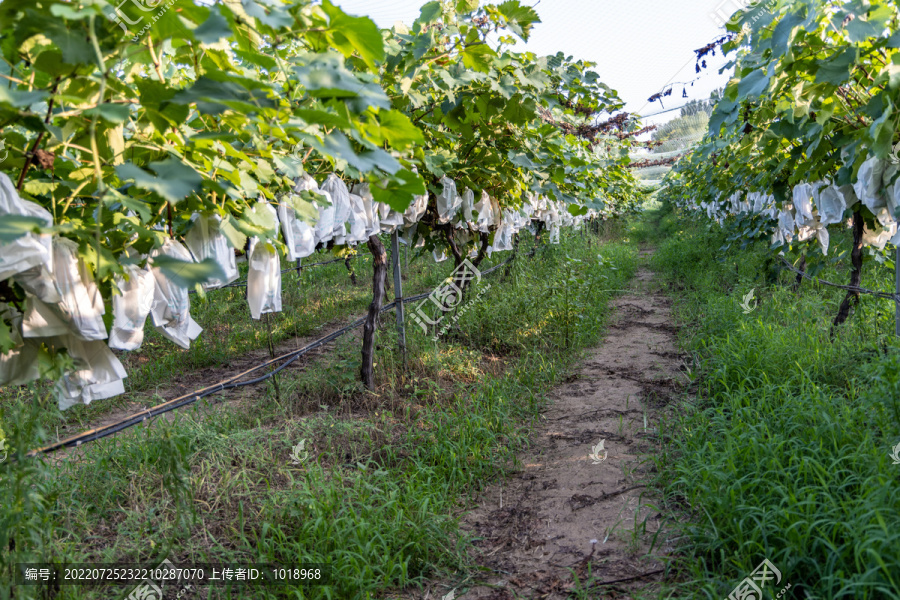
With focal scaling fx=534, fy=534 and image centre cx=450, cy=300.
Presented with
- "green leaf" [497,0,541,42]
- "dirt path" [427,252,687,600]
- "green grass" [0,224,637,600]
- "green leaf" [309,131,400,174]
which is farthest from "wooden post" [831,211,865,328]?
"green leaf" [309,131,400,174]

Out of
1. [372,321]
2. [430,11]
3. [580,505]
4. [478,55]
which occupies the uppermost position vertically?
[430,11]

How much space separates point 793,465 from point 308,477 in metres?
2.17

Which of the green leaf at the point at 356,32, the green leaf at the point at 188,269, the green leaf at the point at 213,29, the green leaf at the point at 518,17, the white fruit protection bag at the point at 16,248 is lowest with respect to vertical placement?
the green leaf at the point at 188,269

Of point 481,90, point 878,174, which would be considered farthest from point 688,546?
point 481,90

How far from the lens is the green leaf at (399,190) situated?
A: 95 centimetres

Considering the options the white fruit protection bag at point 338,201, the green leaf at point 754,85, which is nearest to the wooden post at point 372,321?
the white fruit protection bag at point 338,201

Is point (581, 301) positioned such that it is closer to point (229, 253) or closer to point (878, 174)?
point (878, 174)

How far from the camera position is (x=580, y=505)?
104 inches

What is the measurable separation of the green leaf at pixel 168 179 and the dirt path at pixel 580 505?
187 cm

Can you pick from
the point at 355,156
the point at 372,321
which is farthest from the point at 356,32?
the point at 372,321

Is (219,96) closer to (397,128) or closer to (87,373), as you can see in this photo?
(397,128)

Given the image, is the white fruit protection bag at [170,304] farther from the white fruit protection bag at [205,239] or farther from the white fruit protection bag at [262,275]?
the white fruit protection bag at [262,275]

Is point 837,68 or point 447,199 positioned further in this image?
point 447,199

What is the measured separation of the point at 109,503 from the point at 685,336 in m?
4.74
